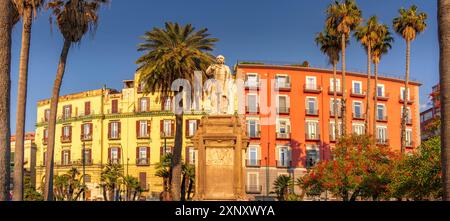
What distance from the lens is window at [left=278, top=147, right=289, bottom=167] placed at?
70.4 m

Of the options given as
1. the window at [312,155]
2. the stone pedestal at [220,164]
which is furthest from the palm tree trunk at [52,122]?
the window at [312,155]

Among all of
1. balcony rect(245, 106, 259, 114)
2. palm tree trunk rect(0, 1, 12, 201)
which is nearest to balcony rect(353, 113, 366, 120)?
balcony rect(245, 106, 259, 114)

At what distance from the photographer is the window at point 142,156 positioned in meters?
76.2

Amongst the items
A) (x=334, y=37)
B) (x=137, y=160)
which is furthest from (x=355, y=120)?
(x=137, y=160)

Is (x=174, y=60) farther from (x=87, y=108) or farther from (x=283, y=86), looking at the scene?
(x=87, y=108)

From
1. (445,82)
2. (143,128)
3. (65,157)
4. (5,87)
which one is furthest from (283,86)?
(5,87)

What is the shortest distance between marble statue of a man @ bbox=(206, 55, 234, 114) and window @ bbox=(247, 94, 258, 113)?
4827cm

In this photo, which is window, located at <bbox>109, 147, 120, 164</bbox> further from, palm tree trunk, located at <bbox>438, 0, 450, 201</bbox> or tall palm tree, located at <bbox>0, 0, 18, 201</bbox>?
palm tree trunk, located at <bbox>438, 0, 450, 201</bbox>

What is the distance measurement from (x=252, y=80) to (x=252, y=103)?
8.86 feet

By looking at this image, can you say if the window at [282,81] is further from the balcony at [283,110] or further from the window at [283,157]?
the window at [283,157]

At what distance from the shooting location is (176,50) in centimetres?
4197

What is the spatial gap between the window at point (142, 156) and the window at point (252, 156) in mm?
13709

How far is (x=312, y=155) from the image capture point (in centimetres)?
7188
